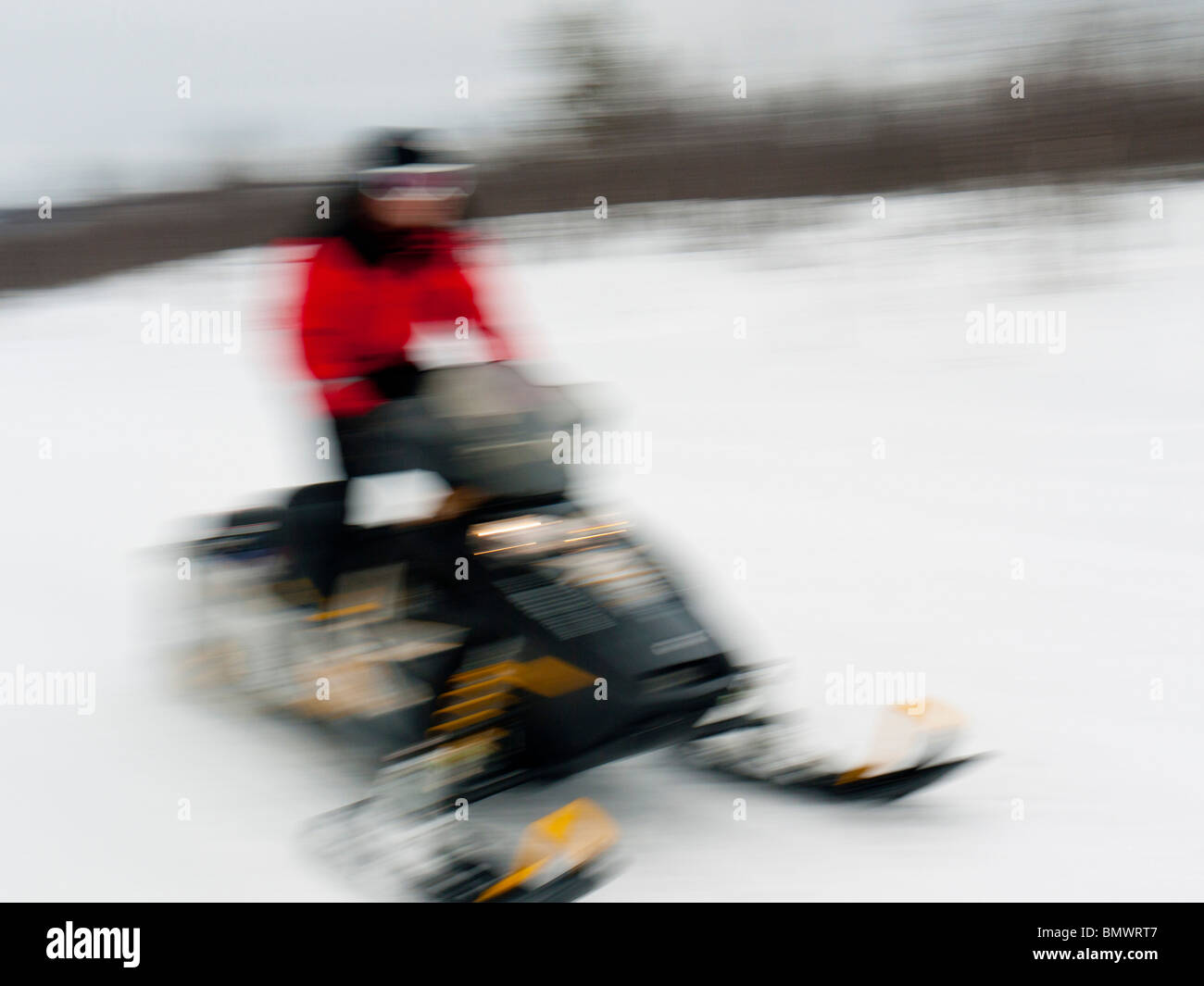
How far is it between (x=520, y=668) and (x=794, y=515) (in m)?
2.27

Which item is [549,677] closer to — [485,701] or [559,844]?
[485,701]

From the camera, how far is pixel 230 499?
5020 millimetres

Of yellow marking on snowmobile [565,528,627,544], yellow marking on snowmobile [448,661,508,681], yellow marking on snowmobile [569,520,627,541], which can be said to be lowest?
yellow marking on snowmobile [448,661,508,681]

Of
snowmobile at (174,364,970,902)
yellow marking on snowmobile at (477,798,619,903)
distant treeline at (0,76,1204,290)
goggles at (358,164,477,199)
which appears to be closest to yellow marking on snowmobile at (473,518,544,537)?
snowmobile at (174,364,970,902)

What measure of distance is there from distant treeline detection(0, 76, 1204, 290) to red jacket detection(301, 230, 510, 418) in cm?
508

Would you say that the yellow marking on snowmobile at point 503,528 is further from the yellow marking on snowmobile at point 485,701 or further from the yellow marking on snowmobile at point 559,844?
the yellow marking on snowmobile at point 559,844

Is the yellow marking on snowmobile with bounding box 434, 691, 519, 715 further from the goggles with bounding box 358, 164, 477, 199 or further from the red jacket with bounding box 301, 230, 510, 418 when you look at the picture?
the goggles with bounding box 358, 164, 477, 199

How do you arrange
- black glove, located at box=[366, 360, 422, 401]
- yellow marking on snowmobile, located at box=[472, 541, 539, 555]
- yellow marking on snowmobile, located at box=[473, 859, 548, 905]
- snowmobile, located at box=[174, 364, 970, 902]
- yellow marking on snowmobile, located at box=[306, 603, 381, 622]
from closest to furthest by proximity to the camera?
yellow marking on snowmobile, located at box=[473, 859, 548, 905], snowmobile, located at box=[174, 364, 970, 902], yellow marking on snowmobile, located at box=[472, 541, 539, 555], yellow marking on snowmobile, located at box=[306, 603, 381, 622], black glove, located at box=[366, 360, 422, 401]

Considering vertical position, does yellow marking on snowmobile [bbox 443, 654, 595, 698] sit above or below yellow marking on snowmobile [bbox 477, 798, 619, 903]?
above

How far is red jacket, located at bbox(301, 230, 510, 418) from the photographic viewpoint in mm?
2492

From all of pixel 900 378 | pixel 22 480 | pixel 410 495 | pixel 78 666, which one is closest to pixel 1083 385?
pixel 900 378

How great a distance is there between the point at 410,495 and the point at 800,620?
174 centimetres

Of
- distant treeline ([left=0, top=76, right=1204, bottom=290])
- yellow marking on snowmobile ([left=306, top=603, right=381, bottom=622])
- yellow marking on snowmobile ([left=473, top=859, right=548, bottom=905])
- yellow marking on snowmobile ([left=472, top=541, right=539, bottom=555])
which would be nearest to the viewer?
yellow marking on snowmobile ([left=473, top=859, right=548, bottom=905])

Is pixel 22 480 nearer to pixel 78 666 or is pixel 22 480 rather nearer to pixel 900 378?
pixel 78 666
